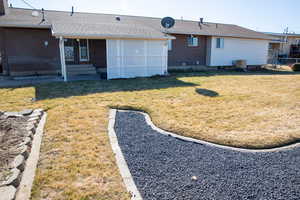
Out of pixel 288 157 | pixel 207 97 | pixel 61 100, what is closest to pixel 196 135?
pixel 288 157

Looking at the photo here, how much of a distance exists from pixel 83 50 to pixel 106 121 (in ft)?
33.4

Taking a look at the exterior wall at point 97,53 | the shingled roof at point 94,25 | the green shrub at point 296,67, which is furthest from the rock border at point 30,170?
the green shrub at point 296,67

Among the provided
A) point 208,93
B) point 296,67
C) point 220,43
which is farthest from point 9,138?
point 296,67

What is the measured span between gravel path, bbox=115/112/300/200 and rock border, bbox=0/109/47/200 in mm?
1331

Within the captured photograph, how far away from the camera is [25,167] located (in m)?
2.99

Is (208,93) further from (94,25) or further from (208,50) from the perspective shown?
(208,50)

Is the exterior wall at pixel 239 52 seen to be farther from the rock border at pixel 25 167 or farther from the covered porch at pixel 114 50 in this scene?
the rock border at pixel 25 167

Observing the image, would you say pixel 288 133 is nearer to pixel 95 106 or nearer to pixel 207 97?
pixel 207 97

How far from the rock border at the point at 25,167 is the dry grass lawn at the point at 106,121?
11 centimetres

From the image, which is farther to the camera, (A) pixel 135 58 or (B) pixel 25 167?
(A) pixel 135 58

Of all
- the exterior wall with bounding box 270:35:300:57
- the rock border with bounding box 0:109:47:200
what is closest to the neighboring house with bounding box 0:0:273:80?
the rock border with bounding box 0:109:47:200

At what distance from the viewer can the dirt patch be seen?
2977 mm

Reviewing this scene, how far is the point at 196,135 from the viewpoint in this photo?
14.0 feet

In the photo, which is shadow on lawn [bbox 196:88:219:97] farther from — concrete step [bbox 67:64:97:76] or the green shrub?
the green shrub
